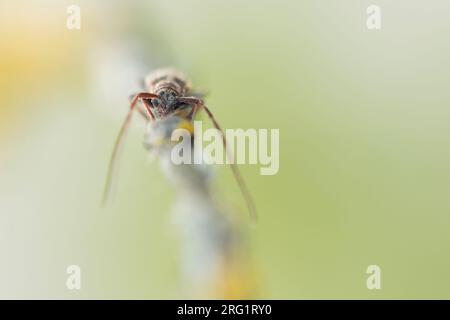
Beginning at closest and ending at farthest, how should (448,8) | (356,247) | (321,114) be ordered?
(356,247), (321,114), (448,8)

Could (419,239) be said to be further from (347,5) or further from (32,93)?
(32,93)

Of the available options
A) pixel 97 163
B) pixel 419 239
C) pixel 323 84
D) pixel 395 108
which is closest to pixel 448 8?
pixel 395 108

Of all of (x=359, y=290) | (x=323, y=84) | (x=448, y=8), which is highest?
(x=448, y=8)

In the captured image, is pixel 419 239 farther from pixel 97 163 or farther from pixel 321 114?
pixel 97 163

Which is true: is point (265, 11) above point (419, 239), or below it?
above

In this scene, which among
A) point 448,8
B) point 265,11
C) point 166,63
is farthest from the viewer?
point 265,11

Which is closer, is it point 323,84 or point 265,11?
point 323,84
